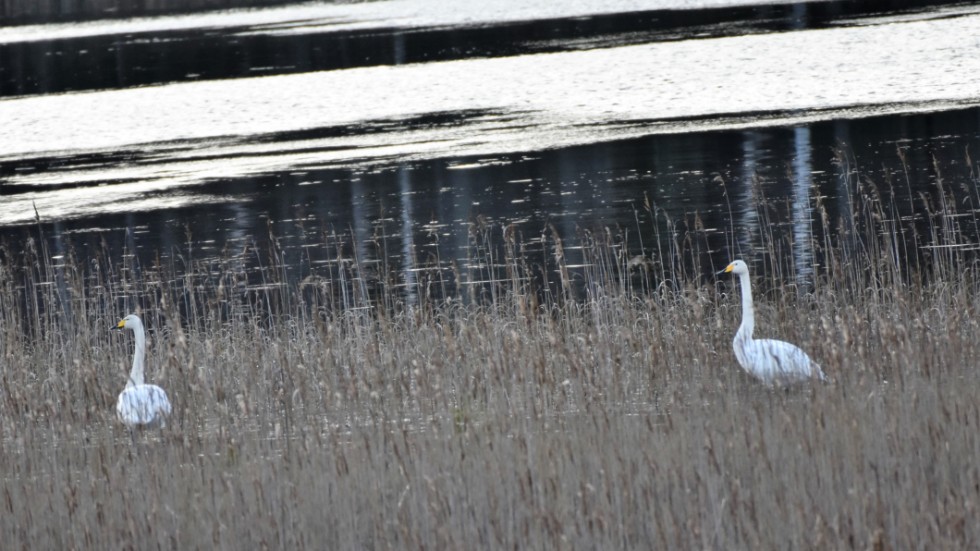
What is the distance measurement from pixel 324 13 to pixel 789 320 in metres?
82.8

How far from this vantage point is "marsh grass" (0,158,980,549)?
756 cm

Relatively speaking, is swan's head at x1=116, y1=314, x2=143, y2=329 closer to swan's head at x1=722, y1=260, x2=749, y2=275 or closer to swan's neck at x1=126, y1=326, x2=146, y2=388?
swan's neck at x1=126, y1=326, x2=146, y2=388

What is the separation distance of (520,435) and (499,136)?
24.4m

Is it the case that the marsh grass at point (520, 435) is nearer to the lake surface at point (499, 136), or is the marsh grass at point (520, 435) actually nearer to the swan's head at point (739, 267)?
the swan's head at point (739, 267)

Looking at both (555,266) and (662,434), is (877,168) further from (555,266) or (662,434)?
(662,434)

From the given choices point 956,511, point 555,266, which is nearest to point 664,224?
point 555,266

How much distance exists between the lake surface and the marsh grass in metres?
1.26

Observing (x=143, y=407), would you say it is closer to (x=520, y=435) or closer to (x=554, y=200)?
(x=520, y=435)

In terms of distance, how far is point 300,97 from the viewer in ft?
153

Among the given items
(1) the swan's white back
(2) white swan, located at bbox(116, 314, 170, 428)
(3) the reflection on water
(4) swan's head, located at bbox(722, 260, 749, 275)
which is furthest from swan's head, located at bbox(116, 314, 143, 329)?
(3) the reflection on water

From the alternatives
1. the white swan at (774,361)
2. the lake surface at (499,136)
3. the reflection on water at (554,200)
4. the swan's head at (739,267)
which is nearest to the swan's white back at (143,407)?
the lake surface at (499,136)

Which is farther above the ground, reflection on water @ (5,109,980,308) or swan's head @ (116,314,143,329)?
swan's head @ (116,314,143,329)

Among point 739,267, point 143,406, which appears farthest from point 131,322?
point 739,267

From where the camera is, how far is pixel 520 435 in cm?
908
